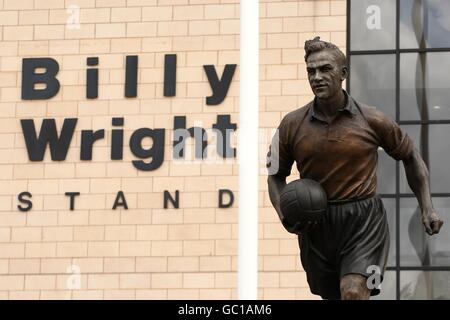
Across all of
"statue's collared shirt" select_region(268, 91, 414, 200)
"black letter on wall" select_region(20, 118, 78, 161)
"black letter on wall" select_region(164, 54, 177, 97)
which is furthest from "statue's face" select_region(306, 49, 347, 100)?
"black letter on wall" select_region(20, 118, 78, 161)

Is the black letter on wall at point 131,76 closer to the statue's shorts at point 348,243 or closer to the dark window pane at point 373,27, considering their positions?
the dark window pane at point 373,27

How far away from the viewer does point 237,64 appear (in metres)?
22.0

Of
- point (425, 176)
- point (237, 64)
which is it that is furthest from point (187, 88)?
point (425, 176)

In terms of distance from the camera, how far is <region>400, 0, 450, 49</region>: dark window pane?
2180cm

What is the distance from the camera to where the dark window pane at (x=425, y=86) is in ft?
71.0

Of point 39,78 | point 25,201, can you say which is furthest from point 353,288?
point 39,78

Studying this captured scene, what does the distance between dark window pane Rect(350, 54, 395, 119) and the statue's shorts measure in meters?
12.4

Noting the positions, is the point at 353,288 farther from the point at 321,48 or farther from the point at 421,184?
the point at 321,48

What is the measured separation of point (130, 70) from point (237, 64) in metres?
1.63

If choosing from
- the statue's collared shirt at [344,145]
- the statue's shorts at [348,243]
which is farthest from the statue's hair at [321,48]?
the statue's shorts at [348,243]

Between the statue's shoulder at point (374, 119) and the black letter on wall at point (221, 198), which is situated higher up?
the statue's shoulder at point (374, 119)

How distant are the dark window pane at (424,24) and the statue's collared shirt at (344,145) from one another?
12.5 m

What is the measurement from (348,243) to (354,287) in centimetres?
34

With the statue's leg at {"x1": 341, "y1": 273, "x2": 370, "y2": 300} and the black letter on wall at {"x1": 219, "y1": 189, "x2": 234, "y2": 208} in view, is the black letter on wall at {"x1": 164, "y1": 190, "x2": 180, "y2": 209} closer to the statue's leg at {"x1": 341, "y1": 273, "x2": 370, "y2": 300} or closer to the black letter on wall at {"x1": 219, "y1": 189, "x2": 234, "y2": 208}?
the black letter on wall at {"x1": 219, "y1": 189, "x2": 234, "y2": 208}
